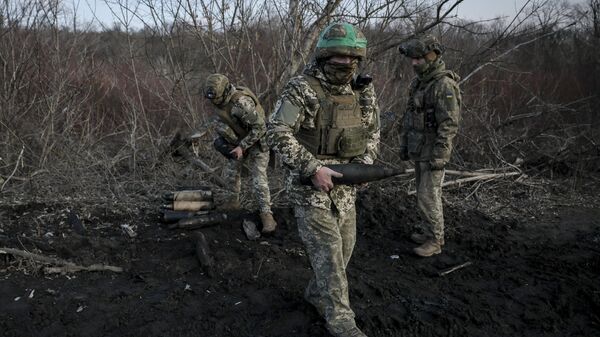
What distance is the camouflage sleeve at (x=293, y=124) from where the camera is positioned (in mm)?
2840

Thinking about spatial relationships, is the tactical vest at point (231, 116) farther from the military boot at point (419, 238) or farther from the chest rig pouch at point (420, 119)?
the military boot at point (419, 238)

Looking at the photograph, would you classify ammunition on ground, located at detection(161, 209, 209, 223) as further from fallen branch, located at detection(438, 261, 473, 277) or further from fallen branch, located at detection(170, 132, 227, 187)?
fallen branch, located at detection(438, 261, 473, 277)

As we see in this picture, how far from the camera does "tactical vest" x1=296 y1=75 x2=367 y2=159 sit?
10.0ft

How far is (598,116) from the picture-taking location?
12883 millimetres

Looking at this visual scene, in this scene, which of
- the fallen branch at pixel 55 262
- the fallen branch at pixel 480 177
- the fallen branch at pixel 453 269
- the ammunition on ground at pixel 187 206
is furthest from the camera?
the fallen branch at pixel 480 177

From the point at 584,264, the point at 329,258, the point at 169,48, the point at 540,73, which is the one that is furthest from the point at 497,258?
the point at 540,73

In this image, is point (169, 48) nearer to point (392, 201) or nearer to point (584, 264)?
point (392, 201)

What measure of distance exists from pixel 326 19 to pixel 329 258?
15.9ft

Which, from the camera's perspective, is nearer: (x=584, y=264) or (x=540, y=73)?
(x=584, y=264)

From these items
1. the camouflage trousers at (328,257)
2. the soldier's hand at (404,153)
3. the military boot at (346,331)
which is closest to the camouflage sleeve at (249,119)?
the soldier's hand at (404,153)

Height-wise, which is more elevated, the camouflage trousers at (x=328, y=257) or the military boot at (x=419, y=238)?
the camouflage trousers at (x=328, y=257)

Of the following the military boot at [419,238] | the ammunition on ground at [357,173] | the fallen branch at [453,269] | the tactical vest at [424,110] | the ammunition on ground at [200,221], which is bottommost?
the fallen branch at [453,269]

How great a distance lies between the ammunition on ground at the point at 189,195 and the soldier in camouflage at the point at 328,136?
2.58 metres

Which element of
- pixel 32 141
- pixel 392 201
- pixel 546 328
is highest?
pixel 32 141
